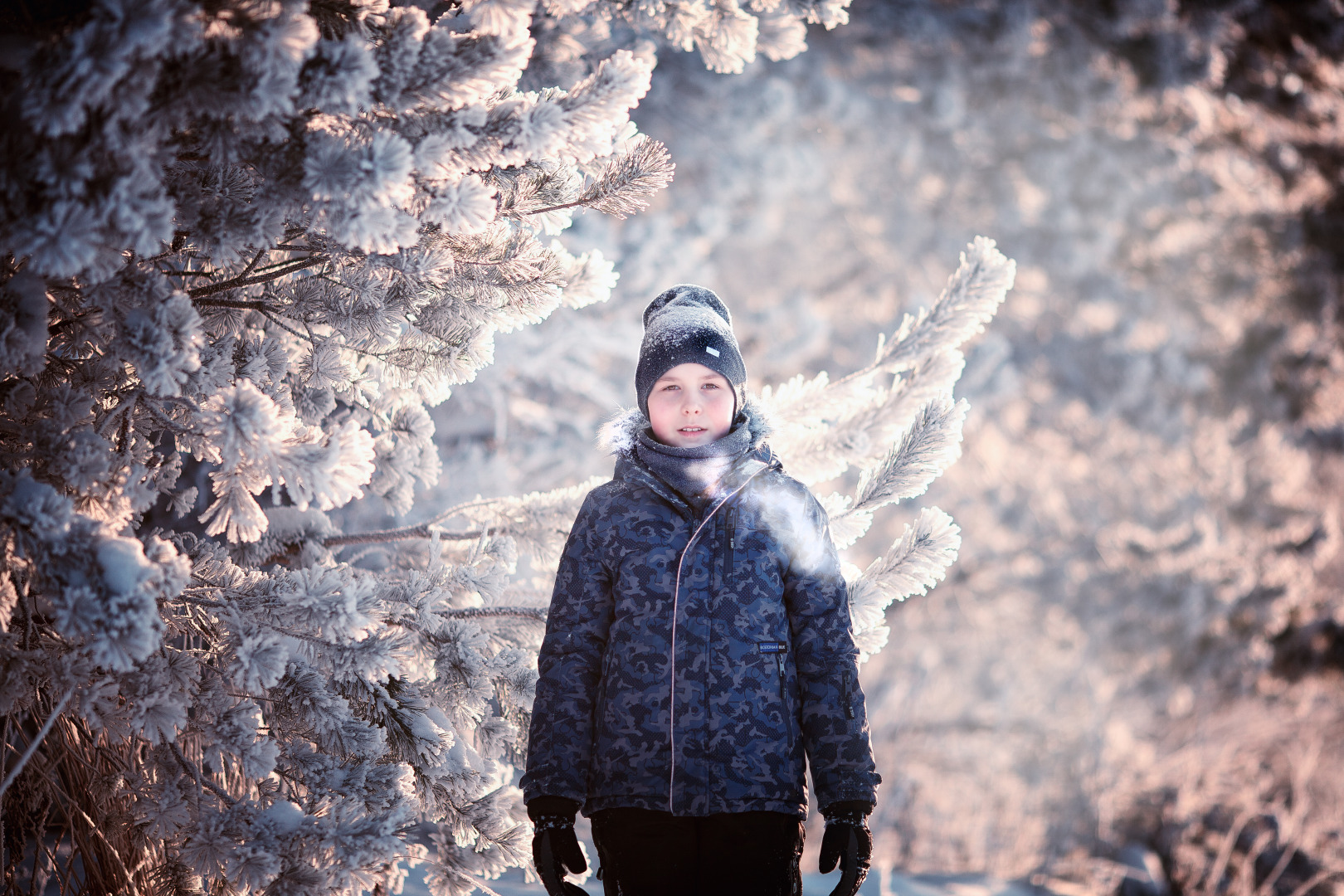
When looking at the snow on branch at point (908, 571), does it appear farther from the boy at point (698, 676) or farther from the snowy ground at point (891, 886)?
the snowy ground at point (891, 886)

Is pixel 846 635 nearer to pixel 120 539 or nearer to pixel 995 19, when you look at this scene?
pixel 120 539

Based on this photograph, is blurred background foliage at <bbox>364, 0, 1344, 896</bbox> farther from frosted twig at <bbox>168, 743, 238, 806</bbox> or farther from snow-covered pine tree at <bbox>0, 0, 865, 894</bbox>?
frosted twig at <bbox>168, 743, 238, 806</bbox>

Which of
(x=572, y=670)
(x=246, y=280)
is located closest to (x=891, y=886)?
(x=572, y=670)

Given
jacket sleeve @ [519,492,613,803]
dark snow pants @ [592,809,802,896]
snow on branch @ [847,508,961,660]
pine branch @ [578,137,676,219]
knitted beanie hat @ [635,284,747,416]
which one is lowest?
dark snow pants @ [592,809,802,896]

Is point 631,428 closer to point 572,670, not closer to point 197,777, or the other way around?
point 572,670

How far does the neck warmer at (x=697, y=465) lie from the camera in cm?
183

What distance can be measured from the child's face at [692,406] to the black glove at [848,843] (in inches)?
35.4

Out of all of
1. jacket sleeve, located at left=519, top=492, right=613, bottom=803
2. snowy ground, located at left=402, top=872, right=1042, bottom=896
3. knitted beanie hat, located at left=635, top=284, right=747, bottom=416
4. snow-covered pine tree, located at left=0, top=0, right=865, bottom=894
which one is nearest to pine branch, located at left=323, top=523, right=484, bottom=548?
snow-covered pine tree, located at left=0, top=0, right=865, bottom=894

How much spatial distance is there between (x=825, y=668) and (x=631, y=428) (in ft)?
2.61

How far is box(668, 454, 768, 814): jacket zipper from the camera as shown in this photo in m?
1.63

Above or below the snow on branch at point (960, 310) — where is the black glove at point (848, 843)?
below

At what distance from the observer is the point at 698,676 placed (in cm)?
168

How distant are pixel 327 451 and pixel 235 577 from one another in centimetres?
65

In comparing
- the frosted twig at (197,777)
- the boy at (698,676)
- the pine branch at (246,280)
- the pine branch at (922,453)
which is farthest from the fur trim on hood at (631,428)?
the frosted twig at (197,777)
